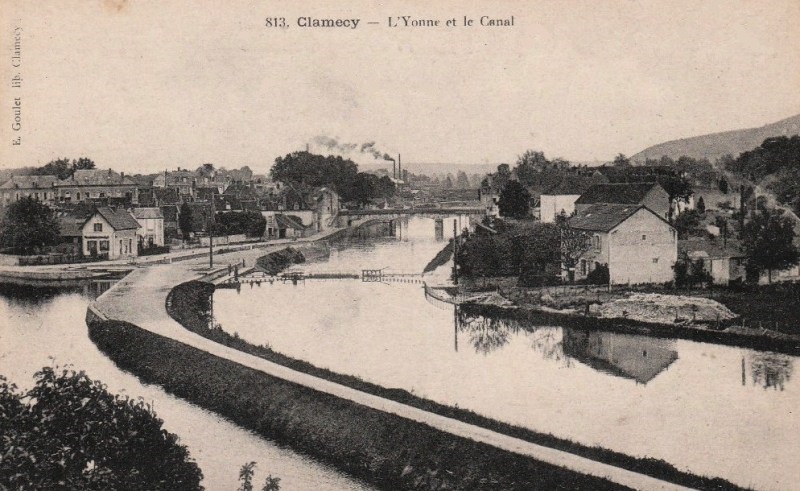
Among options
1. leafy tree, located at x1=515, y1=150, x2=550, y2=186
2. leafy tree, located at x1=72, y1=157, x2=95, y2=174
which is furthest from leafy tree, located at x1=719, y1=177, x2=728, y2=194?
leafy tree, located at x1=72, y1=157, x2=95, y2=174

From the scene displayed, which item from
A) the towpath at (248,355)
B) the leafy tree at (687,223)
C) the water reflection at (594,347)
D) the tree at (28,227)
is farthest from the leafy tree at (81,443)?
the leafy tree at (687,223)

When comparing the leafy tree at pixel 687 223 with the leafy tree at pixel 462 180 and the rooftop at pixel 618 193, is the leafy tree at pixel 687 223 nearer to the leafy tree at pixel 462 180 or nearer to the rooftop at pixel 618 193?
the rooftop at pixel 618 193

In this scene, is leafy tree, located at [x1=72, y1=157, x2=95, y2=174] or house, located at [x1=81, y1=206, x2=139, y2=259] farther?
house, located at [x1=81, y1=206, x2=139, y2=259]

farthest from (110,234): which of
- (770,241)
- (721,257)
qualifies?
(770,241)

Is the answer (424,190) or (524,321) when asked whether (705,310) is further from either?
(424,190)


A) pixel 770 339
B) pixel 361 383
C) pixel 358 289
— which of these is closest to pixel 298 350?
pixel 361 383

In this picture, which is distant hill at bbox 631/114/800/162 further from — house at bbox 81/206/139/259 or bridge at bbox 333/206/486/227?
house at bbox 81/206/139/259
